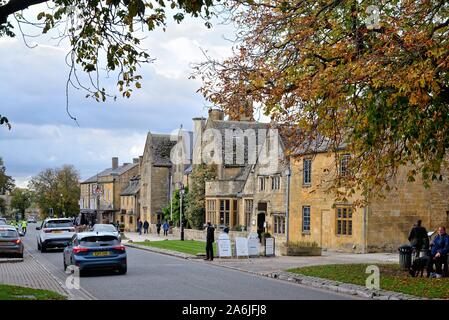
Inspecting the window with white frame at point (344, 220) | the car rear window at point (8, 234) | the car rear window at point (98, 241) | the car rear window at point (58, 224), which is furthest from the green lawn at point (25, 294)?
the window with white frame at point (344, 220)

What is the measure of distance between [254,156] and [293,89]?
43.0 metres

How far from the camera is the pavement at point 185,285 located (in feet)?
55.0

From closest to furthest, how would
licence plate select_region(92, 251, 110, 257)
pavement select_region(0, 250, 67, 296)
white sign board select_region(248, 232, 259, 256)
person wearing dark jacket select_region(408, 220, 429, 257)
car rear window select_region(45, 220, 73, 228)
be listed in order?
pavement select_region(0, 250, 67, 296) → licence plate select_region(92, 251, 110, 257) → person wearing dark jacket select_region(408, 220, 429, 257) → white sign board select_region(248, 232, 259, 256) → car rear window select_region(45, 220, 73, 228)

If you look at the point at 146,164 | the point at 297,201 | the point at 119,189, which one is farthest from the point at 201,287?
the point at 119,189

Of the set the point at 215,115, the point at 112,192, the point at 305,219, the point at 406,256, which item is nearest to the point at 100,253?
the point at 406,256

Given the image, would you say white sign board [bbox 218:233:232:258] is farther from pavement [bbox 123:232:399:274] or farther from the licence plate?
the licence plate

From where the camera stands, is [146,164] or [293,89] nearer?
[293,89]

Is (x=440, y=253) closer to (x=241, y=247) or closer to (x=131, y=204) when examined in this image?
(x=241, y=247)

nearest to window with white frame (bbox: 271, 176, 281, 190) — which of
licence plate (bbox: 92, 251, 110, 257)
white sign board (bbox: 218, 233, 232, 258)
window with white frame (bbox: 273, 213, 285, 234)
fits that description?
window with white frame (bbox: 273, 213, 285, 234)

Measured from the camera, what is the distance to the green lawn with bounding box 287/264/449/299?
17.2 metres

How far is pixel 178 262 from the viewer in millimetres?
29266

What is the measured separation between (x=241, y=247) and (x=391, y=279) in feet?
39.9

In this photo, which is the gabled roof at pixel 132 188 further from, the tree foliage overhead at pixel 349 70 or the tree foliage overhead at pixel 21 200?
the tree foliage overhead at pixel 21 200

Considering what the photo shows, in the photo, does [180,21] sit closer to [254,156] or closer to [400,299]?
[400,299]
